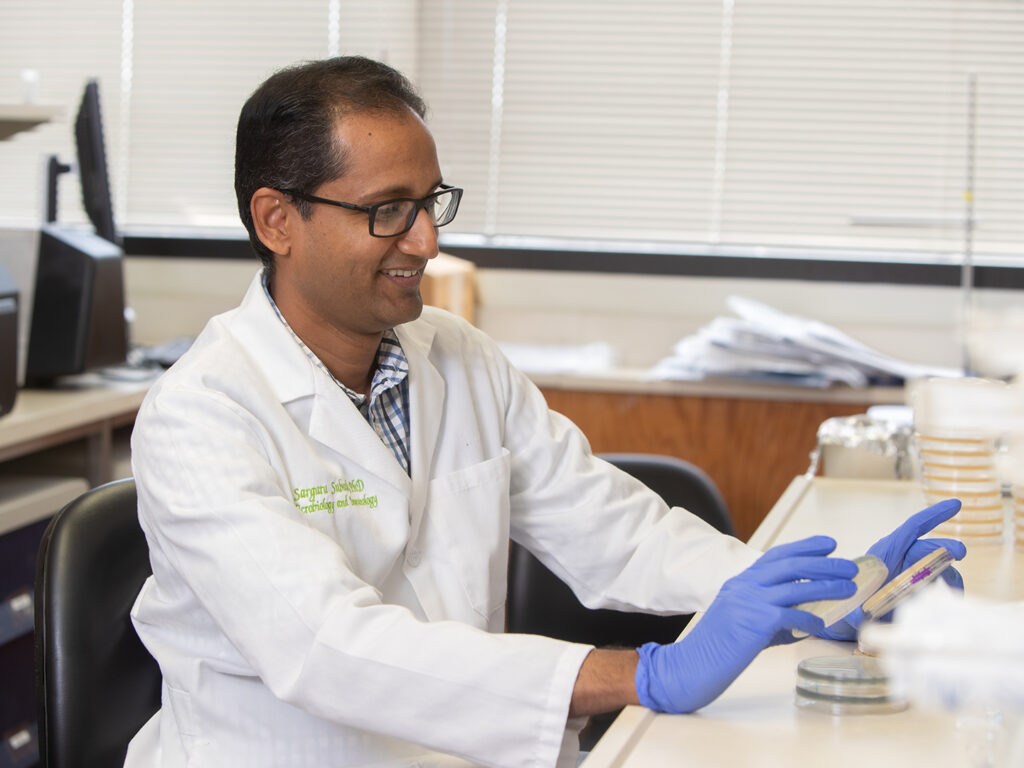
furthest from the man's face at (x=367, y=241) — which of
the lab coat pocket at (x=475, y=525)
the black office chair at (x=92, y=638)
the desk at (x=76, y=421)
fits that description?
the desk at (x=76, y=421)

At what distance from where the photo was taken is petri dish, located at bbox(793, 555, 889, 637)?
0.99 metres

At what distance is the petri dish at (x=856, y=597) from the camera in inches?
38.9

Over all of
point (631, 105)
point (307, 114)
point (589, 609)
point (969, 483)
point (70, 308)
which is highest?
point (631, 105)

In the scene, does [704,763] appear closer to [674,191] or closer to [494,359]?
[494,359]

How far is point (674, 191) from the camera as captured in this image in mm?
2875

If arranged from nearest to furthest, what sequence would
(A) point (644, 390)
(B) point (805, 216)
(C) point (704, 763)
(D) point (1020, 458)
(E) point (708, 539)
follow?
(D) point (1020, 458), (C) point (704, 763), (E) point (708, 539), (A) point (644, 390), (B) point (805, 216)

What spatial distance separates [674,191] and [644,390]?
0.59m

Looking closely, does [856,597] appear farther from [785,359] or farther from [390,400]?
[785,359]

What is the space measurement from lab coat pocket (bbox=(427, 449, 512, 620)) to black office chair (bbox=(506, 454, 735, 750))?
23 centimetres

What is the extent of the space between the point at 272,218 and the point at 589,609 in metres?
0.67

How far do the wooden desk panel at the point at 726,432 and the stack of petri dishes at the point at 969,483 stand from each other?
3.36 feet

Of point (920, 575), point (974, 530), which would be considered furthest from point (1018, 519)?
point (920, 575)

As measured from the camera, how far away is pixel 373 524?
1233 mm

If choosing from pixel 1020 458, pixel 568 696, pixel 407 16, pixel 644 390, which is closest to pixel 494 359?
pixel 568 696
